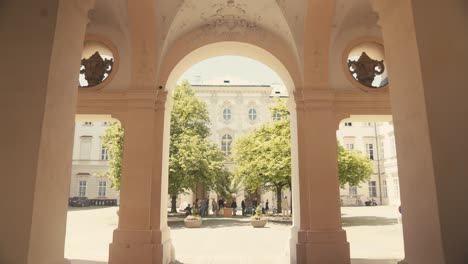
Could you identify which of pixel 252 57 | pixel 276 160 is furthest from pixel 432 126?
pixel 276 160

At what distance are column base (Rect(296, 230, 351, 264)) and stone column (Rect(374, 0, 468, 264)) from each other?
175 inches

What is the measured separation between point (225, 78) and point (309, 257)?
36.6 m

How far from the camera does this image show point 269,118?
40.1 metres

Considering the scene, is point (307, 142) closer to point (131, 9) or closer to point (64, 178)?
point (131, 9)

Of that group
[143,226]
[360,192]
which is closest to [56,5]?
[143,226]

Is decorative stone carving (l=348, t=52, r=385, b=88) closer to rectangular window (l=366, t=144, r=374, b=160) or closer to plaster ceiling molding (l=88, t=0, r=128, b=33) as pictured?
plaster ceiling molding (l=88, t=0, r=128, b=33)

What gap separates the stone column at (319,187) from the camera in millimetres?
7414

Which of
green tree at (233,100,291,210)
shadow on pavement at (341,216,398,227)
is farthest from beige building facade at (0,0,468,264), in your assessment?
shadow on pavement at (341,216,398,227)

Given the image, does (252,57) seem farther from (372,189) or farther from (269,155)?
(372,189)

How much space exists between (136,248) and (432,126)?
657 centimetres

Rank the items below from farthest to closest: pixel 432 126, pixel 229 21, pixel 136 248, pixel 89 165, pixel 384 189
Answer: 1. pixel 384 189
2. pixel 89 165
3. pixel 229 21
4. pixel 136 248
5. pixel 432 126

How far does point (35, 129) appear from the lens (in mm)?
2912

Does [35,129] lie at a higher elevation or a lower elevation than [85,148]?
lower

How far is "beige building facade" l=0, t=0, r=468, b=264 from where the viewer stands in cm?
285
